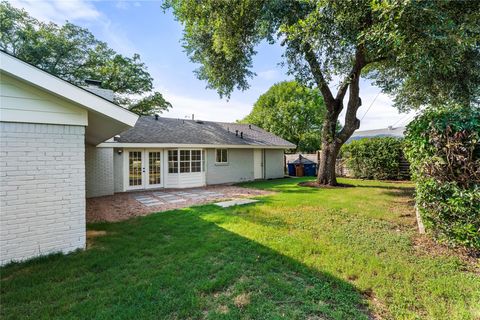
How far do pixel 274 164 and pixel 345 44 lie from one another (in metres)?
10.7

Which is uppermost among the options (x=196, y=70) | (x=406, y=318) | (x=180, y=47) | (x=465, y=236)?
(x=180, y=47)

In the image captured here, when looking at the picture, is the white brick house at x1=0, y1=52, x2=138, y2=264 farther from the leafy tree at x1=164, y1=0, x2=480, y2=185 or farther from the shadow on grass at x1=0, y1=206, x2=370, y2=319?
the leafy tree at x1=164, y1=0, x2=480, y2=185

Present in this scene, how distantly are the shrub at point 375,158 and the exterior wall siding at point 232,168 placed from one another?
7309mm

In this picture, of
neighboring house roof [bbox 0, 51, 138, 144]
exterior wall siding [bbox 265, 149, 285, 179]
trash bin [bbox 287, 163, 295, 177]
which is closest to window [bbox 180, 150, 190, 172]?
exterior wall siding [bbox 265, 149, 285, 179]

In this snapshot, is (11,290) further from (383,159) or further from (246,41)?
(383,159)

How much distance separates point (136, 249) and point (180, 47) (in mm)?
11162

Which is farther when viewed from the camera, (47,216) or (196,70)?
(196,70)


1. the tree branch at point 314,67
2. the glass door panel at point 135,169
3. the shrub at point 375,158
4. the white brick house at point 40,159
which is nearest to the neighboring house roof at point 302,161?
the shrub at point 375,158

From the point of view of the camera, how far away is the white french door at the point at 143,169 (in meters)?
11.3

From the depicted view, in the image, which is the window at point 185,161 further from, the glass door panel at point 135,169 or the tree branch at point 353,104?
the tree branch at point 353,104

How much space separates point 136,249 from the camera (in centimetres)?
420

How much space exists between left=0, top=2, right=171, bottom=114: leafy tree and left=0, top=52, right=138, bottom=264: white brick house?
20553 mm

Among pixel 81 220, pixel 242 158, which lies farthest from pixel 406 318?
pixel 242 158

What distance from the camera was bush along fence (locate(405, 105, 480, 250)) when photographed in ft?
12.0
